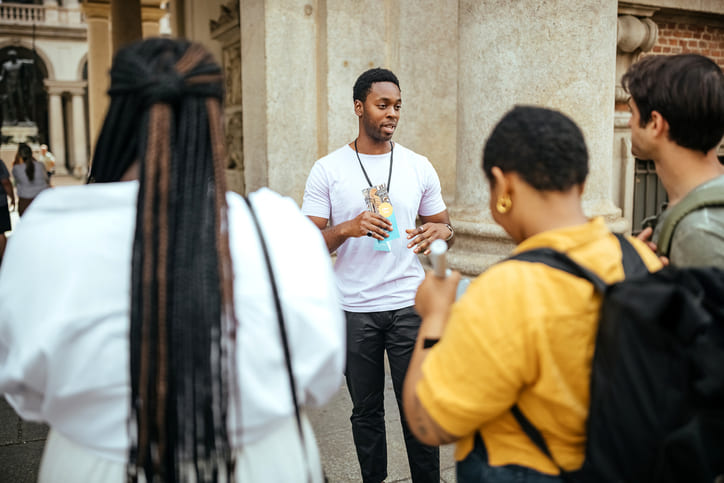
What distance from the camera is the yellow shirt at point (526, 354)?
1327mm

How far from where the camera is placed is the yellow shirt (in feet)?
4.35

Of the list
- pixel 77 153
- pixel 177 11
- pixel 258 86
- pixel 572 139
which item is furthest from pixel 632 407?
pixel 77 153

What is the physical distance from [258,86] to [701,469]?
461 cm

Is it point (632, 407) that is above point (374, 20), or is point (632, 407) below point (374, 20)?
below

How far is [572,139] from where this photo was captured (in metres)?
1.45

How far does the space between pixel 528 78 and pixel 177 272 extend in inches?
143

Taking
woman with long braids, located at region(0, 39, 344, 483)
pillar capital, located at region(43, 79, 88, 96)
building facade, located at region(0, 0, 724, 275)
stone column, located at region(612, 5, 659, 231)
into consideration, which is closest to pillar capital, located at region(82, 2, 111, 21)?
building facade, located at region(0, 0, 724, 275)

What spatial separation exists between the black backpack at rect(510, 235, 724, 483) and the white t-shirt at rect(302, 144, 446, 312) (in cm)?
180

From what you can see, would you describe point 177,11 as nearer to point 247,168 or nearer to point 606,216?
point 247,168

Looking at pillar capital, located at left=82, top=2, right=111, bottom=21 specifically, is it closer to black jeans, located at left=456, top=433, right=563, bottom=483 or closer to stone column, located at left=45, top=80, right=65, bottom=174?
black jeans, located at left=456, top=433, right=563, bottom=483

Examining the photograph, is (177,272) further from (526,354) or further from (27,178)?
(27,178)

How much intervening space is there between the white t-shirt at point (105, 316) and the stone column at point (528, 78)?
131 inches

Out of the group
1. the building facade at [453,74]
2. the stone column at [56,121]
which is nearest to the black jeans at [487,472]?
the building facade at [453,74]

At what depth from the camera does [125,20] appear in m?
11.4
